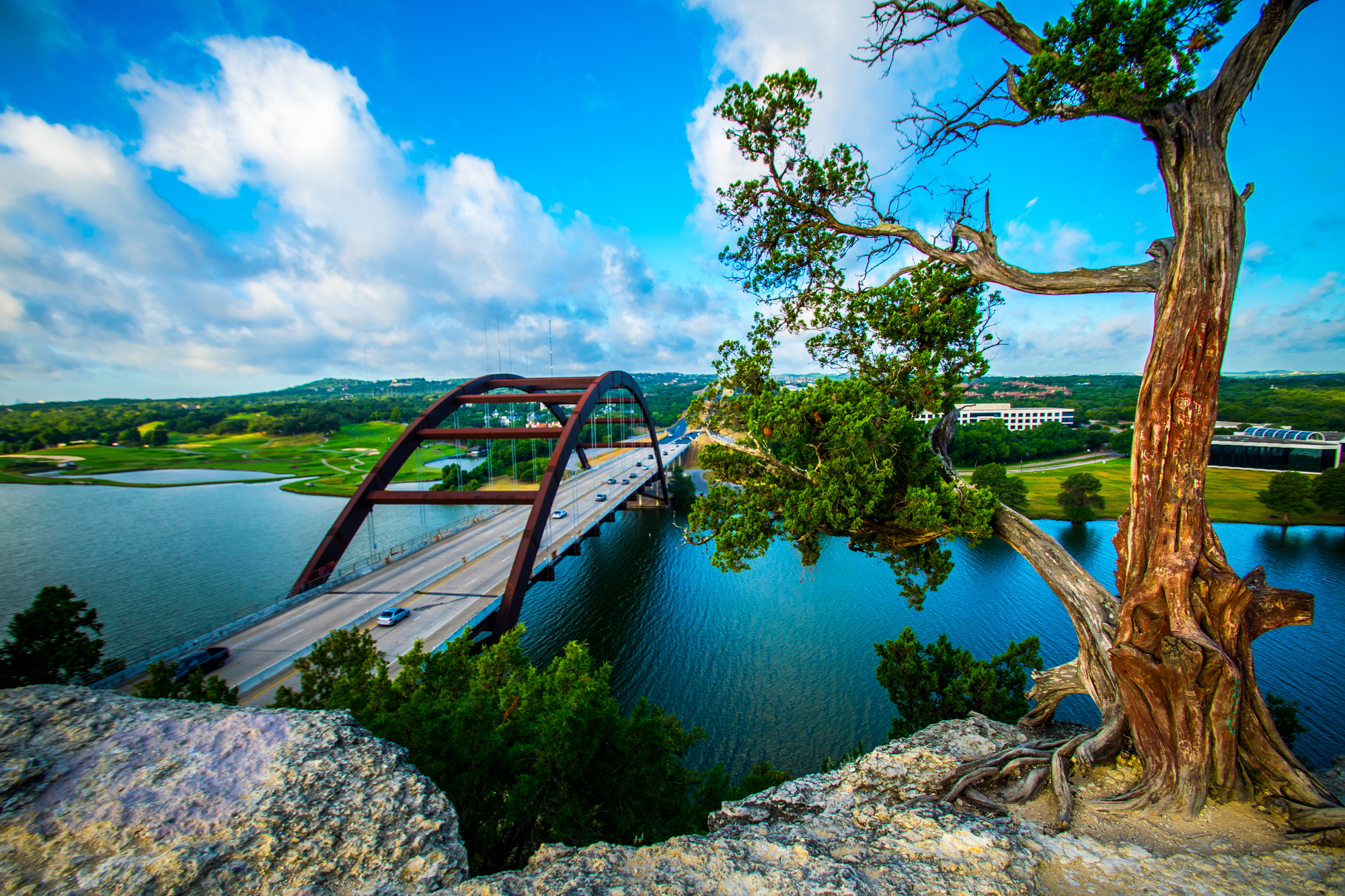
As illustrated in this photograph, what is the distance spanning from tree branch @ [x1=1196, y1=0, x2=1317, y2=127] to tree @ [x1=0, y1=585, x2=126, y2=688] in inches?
655

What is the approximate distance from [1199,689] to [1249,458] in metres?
64.8

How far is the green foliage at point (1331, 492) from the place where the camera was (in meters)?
35.0

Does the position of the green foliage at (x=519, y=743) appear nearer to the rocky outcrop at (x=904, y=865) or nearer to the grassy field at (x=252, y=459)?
the rocky outcrop at (x=904, y=865)

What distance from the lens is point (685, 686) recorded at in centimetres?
1633

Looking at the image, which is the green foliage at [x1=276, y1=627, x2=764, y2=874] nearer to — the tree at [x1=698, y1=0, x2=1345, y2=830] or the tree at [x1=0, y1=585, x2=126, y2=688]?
the tree at [x1=0, y1=585, x2=126, y2=688]

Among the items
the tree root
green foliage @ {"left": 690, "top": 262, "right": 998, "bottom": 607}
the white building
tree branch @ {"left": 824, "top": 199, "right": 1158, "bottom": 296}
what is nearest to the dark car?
green foliage @ {"left": 690, "top": 262, "right": 998, "bottom": 607}

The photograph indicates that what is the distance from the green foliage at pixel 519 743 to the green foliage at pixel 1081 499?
40.5m

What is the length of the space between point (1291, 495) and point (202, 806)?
185 feet

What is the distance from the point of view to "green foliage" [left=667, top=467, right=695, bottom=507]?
1912 inches

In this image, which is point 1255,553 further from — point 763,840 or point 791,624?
point 763,840

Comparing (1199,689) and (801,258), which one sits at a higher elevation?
Result: (801,258)

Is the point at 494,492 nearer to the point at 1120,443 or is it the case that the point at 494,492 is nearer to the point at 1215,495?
the point at 1215,495

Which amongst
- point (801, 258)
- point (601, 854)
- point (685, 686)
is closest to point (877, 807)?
point (601, 854)

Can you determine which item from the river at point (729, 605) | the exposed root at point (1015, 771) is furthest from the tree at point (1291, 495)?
the exposed root at point (1015, 771)
